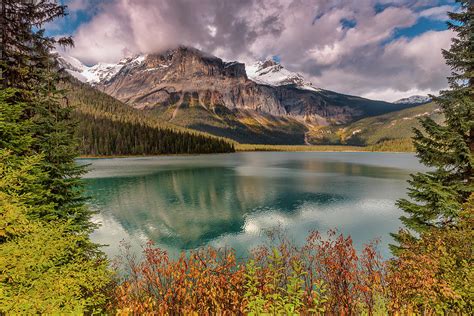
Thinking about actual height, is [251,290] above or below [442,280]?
below

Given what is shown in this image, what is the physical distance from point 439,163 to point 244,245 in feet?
57.9

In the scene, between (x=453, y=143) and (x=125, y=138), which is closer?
(x=453, y=143)

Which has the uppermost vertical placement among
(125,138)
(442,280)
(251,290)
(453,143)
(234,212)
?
(125,138)

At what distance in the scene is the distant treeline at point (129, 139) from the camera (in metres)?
159

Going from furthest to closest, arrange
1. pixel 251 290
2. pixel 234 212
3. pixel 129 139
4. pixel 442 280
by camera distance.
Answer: pixel 129 139 → pixel 234 212 → pixel 251 290 → pixel 442 280

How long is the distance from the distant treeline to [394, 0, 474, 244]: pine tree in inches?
6674

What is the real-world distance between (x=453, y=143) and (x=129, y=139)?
6973 inches

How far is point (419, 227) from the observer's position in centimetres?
1382

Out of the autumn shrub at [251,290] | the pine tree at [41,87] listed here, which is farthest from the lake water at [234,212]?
the autumn shrub at [251,290]

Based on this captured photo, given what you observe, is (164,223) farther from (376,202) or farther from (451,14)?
(376,202)

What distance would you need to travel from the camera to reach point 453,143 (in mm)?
13070

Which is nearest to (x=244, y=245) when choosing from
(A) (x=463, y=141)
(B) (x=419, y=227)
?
(B) (x=419, y=227)

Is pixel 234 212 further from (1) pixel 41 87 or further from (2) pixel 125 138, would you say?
(2) pixel 125 138

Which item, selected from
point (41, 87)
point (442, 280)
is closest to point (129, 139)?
point (41, 87)
